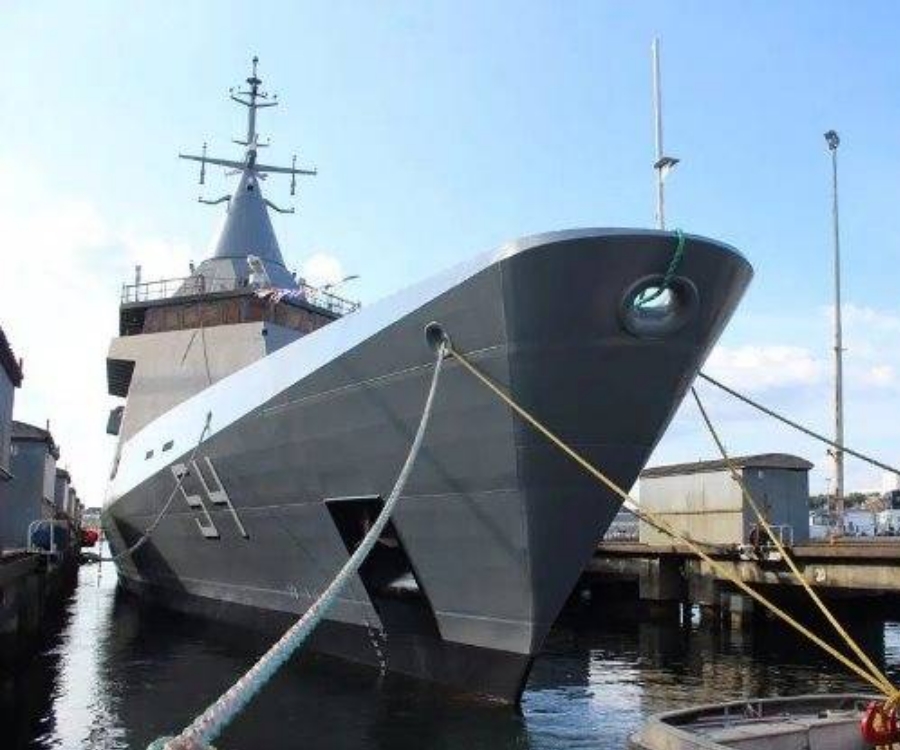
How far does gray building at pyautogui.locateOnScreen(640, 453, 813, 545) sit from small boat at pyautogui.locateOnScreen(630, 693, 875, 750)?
12.9m

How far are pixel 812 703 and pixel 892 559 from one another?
885 centimetres

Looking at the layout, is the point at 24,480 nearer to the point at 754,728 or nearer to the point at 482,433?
the point at 482,433

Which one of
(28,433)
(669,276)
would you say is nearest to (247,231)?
(28,433)

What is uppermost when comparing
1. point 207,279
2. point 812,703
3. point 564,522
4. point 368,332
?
point 207,279

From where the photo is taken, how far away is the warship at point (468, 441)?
856cm

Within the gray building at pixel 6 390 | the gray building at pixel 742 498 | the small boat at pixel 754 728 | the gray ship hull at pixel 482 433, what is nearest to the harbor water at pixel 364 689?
the gray ship hull at pixel 482 433

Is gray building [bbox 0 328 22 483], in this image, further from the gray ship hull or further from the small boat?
the small boat

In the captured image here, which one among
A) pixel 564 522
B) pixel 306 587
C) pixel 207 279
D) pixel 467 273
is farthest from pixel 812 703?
pixel 207 279

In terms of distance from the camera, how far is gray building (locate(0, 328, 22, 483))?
15520mm

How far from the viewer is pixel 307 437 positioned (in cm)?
1092

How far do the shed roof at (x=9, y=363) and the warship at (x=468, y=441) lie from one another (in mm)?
4198

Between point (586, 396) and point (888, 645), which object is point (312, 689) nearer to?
point (586, 396)

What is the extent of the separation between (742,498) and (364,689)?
40.7 feet

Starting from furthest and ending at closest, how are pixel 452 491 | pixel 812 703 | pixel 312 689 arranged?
pixel 312 689, pixel 452 491, pixel 812 703
